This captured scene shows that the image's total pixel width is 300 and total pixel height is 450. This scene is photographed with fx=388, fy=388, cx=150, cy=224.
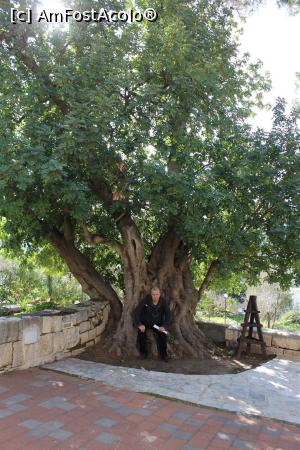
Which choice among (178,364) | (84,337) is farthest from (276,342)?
(84,337)

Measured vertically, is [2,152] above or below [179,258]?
Result: above

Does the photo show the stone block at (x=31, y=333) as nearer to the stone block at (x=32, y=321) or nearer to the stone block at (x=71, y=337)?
the stone block at (x=32, y=321)

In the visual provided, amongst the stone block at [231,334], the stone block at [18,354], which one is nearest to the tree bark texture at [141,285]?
the stone block at [231,334]

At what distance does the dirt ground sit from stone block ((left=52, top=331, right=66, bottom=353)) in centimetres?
44

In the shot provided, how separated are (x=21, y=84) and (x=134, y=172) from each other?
2590 mm

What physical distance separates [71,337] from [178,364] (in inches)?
78.3

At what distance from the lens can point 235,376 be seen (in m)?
6.18

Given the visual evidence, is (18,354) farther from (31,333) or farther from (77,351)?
(77,351)

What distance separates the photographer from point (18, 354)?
5.70 m

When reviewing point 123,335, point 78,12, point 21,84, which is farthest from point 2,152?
point 123,335

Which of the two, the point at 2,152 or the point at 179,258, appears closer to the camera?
the point at 2,152

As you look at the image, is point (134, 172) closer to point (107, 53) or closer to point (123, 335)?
point (107, 53)

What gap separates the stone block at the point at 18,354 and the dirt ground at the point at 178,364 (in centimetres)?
139

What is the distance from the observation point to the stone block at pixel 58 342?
649 centimetres
